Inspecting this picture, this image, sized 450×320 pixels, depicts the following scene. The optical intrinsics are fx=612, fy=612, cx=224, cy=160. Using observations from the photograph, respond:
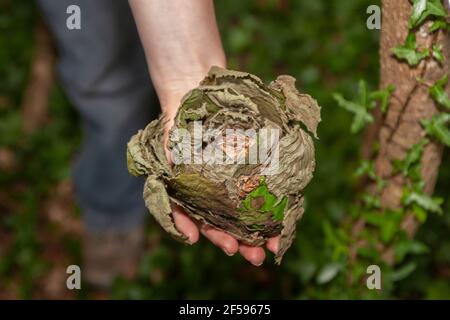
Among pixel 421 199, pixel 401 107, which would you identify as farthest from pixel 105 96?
pixel 421 199

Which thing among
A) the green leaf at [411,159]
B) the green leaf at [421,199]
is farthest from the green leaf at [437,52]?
the green leaf at [421,199]

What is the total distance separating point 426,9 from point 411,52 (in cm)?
16

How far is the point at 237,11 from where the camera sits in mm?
4336

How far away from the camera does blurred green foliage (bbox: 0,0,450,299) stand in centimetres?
311

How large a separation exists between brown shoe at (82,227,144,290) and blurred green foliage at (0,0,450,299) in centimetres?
11

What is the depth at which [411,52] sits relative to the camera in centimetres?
201

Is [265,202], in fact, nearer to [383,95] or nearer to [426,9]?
[383,95]

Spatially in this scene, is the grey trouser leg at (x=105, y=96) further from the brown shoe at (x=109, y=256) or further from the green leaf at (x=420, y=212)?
the green leaf at (x=420, y=212)

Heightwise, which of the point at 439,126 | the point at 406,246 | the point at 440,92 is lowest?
the point at 406,246

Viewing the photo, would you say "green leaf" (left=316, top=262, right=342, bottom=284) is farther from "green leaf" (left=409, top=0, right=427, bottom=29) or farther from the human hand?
"green leaf" (left=409, top=0, right=427, bottom=29)

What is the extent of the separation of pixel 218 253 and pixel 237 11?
6.05 ft

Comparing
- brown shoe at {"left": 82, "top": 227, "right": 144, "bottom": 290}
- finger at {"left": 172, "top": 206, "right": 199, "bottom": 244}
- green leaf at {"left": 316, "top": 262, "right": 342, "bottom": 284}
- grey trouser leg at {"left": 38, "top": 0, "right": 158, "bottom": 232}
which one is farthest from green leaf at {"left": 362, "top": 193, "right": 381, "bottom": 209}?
brown shoe at {"left": 82, "top": 227, "right": 144, "bottom": 290}

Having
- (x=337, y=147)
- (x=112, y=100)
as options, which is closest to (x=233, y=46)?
(x=337, y=147)

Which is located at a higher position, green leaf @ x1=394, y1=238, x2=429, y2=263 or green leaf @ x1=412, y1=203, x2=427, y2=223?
green leaf @ x1=412, y1=203, x2=427, y2=223
